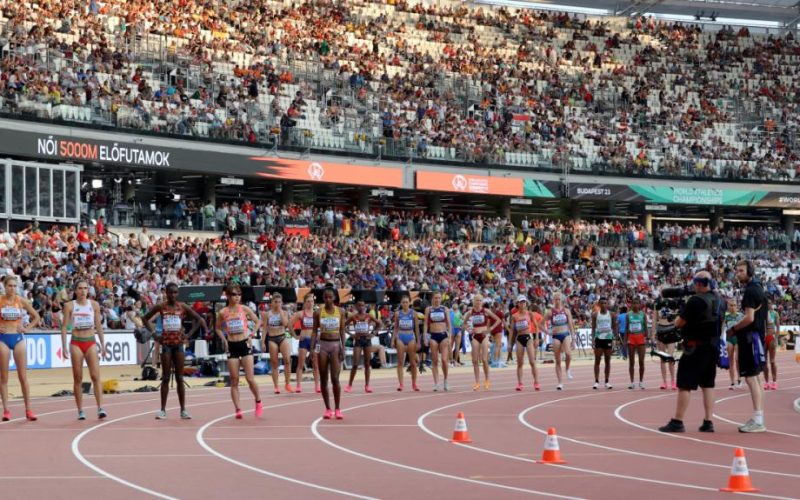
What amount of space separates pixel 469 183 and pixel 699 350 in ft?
138

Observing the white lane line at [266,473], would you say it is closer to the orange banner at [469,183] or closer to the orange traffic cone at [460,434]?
the orange traffic cone at [460,434]

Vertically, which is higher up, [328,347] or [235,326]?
[235,326]

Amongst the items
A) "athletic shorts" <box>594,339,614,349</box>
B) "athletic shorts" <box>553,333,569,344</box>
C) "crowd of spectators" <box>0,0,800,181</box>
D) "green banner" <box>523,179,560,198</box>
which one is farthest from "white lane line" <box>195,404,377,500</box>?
"green banner" <box>523,179,560,198</box>

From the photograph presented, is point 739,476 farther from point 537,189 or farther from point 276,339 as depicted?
point 537,189

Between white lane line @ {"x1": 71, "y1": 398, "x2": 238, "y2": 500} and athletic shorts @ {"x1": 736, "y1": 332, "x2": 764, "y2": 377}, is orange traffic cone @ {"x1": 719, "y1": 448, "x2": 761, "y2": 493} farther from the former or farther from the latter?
athletic shorts @ {"x1": 736, "y1": 332, "x2": 764, "y2": 377}

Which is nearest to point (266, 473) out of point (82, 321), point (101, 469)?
point (101, 469)

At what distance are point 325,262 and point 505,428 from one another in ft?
85.1

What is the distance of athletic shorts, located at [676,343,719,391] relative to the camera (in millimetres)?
16141

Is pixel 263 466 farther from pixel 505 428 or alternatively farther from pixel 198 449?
pixel 505 428

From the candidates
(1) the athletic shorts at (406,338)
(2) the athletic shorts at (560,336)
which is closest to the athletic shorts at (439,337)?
(1) the athletic shorts at (406,338)

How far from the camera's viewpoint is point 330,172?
175 ft

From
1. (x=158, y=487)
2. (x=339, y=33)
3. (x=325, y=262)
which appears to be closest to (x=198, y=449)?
(x=158, y=487)

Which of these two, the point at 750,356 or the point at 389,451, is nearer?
the point at 389,451

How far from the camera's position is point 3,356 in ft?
60.1
